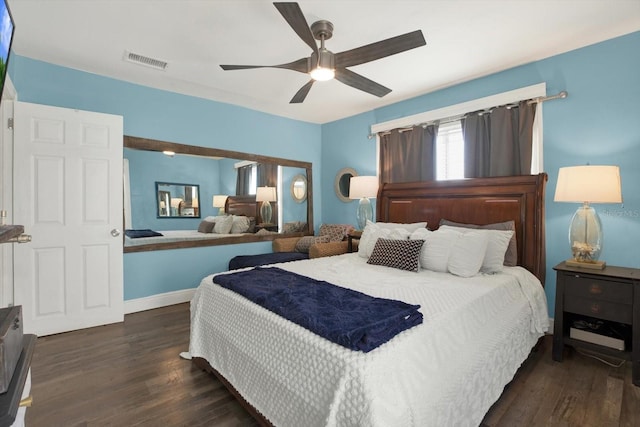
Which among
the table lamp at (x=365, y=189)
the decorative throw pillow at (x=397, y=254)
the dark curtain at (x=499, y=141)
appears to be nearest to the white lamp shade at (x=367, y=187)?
the table lamp at (x=365, y=189)

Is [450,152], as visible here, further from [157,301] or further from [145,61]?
[157,301]

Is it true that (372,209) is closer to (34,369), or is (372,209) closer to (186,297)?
(186,297)

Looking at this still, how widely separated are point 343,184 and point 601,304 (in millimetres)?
3400

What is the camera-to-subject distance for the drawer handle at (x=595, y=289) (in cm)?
231

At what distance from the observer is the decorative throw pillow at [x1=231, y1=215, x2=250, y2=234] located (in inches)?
175

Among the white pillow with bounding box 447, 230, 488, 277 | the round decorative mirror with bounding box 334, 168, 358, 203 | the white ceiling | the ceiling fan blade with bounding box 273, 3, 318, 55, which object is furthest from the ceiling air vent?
the white pillow with bounding box 447, 230, 488, 277

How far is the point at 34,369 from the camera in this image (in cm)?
236

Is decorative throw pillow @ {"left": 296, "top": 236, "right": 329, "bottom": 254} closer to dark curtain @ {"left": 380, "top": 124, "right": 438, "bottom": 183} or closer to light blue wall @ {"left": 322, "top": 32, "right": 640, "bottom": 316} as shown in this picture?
dark curtain @ {"left": 380, "top": 124, "right": 438, "bottom": 183}

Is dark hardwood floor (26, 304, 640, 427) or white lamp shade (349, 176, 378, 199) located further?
white lamp shade (349, 176, 378, 199)

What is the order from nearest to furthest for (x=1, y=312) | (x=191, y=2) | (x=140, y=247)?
(x=1, y=312), (x=191, y=2), (x=140, y=247)

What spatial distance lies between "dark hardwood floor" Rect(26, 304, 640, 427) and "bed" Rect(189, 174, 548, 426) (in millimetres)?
143

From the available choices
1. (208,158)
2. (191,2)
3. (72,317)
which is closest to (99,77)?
(208,158)

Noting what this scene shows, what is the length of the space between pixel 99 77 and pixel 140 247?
189cm

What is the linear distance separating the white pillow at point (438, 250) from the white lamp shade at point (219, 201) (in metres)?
2.78
